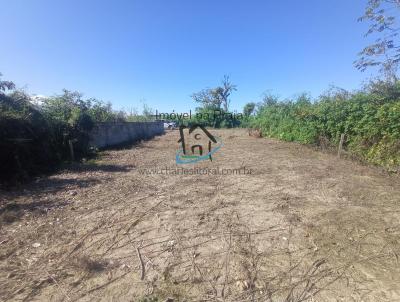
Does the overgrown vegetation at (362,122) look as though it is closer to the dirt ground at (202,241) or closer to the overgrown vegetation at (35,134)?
the dirt ground at (202,241)

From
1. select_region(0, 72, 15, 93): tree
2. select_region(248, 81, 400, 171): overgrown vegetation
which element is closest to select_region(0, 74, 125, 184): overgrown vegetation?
select_region(0, 72, 15, 93): tree

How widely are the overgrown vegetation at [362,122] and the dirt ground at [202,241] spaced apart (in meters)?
1.44

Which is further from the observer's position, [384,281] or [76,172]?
[76,172]

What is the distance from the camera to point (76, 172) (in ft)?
19.3

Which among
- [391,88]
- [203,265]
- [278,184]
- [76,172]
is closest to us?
[203,265]

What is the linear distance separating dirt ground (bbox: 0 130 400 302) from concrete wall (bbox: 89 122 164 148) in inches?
218

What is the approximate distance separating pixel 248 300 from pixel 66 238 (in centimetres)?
223

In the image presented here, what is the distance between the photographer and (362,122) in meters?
6.67

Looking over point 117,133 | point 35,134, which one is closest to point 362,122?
point 35,134

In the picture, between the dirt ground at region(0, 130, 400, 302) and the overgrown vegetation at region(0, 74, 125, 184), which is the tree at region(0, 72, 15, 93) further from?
the dirt ground at region(0, 130, 400, 302)

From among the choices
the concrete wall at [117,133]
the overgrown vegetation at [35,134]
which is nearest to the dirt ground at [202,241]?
the overgrown vegetation at [35,134]

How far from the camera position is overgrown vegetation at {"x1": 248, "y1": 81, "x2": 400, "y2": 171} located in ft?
18.7

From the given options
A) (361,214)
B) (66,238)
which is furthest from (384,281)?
(66,238)

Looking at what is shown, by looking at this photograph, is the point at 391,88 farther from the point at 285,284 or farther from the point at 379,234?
the point at 285,284
